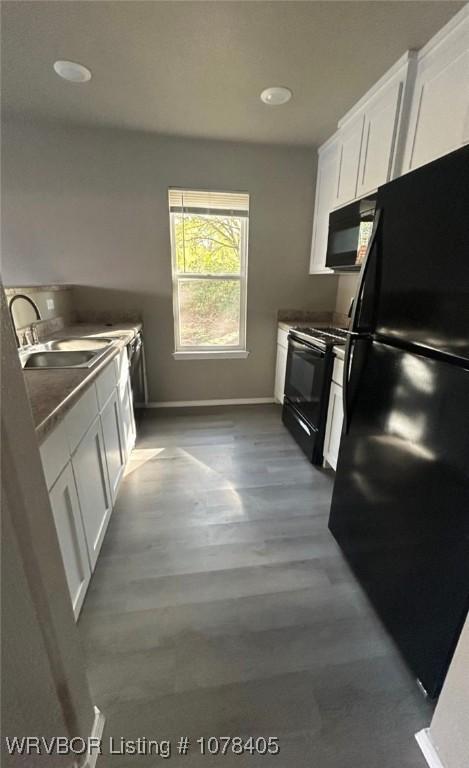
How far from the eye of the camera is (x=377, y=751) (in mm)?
969

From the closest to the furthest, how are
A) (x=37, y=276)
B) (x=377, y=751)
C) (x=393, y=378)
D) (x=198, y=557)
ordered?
(x=377, y=751) < (x=393, y=378) < (x=198, y=557) < (x=37, y=276)

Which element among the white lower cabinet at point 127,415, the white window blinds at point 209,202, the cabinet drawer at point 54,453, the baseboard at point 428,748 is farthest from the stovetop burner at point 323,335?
the baseboard at point 428,748

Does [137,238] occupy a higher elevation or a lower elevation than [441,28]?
lower

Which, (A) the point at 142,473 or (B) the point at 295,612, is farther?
(A) the point at 142,473

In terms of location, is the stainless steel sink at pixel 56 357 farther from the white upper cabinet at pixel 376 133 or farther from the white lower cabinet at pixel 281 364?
the white upper cabinet at pixel 376 133

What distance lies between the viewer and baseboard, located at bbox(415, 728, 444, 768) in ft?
3.04

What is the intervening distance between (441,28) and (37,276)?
10.6 ft

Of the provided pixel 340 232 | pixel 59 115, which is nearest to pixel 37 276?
pixel 59 115

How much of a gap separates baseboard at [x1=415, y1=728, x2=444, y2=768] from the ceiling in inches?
109

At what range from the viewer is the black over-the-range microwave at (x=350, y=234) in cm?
207

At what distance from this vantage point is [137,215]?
2.86m

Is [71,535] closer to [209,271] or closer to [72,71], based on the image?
→ [72,71]

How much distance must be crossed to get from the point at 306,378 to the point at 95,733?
2171 mm

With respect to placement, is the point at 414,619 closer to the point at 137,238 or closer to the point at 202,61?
the point at 202,61
